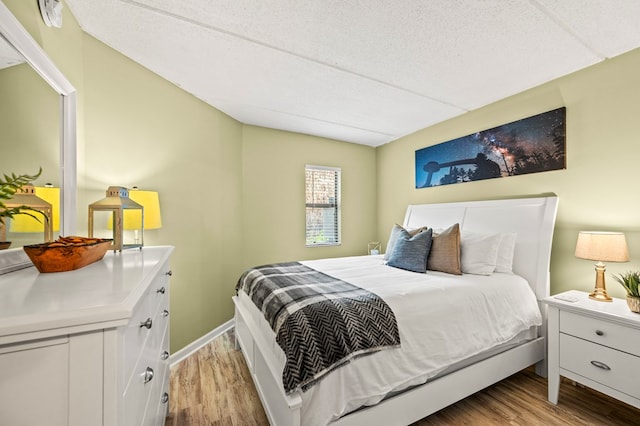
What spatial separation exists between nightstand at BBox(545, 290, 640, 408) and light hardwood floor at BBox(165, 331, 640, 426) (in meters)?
0.17

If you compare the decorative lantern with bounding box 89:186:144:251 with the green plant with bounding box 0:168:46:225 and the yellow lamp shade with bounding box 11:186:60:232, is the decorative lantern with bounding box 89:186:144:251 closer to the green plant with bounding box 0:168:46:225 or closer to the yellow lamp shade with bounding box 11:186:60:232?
the yellow lamp shade with bounding box 11:186:60:232

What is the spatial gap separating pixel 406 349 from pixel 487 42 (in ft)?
7.08

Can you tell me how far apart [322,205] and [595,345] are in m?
3.15

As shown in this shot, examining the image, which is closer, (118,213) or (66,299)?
(66,299)

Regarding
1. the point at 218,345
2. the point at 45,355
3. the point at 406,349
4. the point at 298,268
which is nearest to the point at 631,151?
the point at 406,349

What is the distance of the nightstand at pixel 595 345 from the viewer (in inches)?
62.7

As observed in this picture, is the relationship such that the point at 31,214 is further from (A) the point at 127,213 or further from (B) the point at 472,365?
(B) the point at 472,365

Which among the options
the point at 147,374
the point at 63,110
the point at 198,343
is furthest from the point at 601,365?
the point at 63,110

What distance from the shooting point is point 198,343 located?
8.99ft

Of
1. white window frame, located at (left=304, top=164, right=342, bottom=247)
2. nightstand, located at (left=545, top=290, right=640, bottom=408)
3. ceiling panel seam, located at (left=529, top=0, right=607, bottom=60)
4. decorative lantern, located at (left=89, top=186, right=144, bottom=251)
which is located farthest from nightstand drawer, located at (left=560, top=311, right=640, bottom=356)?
decorative lantern, located at (left=89, top=186, right=144, bottom=251)

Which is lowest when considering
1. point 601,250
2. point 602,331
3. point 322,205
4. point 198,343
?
point 198,343

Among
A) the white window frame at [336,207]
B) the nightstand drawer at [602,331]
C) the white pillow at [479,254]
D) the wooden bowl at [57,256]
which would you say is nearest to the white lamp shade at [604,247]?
the nightstand drawer at [602,331]

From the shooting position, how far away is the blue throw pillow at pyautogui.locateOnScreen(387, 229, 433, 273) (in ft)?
7.86

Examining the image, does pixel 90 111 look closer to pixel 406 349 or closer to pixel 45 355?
pixel 45 355
